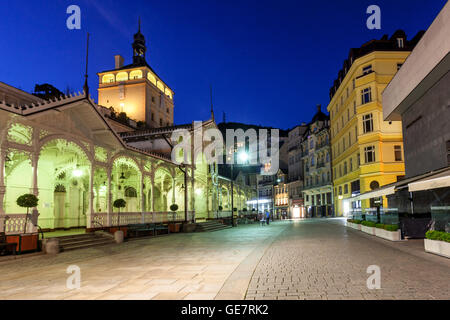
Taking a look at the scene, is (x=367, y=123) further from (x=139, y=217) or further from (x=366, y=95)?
(x=139, y=217)

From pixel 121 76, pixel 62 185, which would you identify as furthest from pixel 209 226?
pixel 121 76

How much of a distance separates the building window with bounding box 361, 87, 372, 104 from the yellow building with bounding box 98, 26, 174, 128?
100.0 feet

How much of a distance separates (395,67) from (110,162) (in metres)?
30.7

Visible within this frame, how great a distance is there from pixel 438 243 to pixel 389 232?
544cm

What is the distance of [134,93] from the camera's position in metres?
53.0

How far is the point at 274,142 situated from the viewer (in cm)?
9444

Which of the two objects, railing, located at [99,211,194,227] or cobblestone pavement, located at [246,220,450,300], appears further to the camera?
railing, located at [99,211,194,227]

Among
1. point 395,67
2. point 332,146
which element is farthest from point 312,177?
point 395,67

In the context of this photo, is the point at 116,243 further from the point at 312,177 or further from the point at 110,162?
the point at 312,177

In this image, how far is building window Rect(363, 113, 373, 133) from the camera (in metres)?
35.9

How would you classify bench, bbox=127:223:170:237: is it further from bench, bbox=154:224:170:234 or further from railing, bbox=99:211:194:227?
railing, bbox=99:211:194:227

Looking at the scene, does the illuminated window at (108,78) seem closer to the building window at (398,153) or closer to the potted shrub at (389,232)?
the building window at (398,153)

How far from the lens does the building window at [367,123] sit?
35934 mm

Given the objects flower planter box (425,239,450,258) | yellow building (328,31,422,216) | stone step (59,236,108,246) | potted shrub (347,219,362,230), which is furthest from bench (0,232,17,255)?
yellow building (328,31,422,216)
